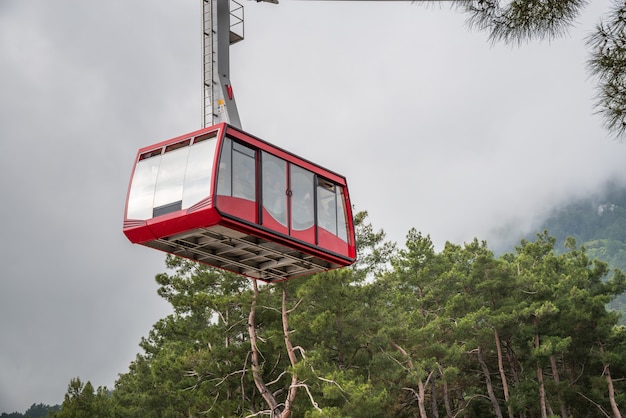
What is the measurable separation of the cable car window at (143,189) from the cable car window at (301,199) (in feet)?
→ 7.68

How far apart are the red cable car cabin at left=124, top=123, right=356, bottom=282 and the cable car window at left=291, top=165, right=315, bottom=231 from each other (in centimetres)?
2

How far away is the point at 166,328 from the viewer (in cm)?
3048

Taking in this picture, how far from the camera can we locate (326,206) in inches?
584

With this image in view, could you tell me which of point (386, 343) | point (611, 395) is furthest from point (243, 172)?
point (611, 395)

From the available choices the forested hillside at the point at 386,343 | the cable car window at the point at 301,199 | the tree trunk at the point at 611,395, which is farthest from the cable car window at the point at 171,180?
the tree trunk at the point at 611,395

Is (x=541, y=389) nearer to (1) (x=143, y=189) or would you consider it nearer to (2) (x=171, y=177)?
(1) (x=143, y=189)

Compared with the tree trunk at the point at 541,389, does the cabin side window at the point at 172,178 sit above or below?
below

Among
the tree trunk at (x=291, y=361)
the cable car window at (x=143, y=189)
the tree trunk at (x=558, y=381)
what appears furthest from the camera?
the tree trunk at (x=558, y=381)

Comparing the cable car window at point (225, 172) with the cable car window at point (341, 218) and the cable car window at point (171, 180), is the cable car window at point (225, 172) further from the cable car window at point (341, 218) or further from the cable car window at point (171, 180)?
the cable car window at point (341, 218)

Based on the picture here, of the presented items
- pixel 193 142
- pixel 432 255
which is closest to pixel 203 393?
pixel 432 255

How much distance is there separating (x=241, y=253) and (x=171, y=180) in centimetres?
210

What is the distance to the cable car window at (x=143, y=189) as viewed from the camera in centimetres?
1343

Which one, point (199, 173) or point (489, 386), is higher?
point (489, 386)

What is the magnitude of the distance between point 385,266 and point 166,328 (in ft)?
29.0
